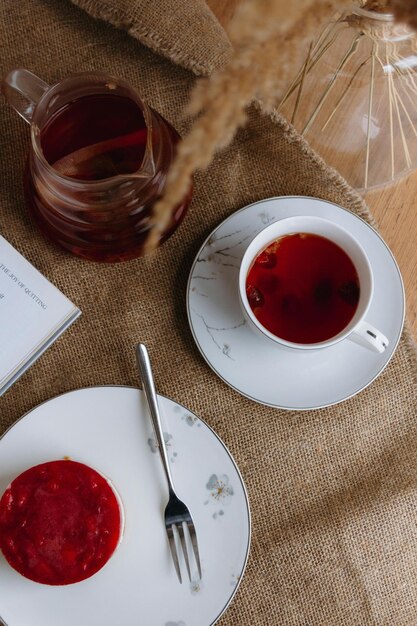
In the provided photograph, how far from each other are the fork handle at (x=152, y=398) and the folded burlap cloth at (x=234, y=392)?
22 millimetres

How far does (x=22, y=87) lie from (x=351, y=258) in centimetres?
41

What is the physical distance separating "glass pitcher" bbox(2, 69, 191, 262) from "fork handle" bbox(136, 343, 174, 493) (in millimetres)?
141

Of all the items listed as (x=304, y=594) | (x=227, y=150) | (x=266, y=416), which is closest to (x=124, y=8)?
(x=227, y=150)

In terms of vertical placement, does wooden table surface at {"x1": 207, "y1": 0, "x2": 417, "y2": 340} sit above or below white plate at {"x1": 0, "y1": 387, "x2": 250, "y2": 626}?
above

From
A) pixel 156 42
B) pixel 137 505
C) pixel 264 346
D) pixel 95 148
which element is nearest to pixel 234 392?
pixel 264 346

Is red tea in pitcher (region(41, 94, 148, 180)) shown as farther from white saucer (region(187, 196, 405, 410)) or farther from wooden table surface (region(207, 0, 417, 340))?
wooden table surface (region(207, 0, 417, 340))

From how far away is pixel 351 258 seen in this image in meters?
0.74

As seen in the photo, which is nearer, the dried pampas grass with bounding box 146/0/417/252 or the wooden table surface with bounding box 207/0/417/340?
the dried pampas grass with bounding box 146/0/417/252

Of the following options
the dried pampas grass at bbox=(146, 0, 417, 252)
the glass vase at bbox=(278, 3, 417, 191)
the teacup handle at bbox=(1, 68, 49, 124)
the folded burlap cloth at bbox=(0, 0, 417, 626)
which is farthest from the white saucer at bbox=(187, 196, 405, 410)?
the dried pampas grass at bbox=(146, 0, 417, 252)

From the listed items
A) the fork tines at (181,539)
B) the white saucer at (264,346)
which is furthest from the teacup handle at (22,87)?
the fork tines at (181,539)

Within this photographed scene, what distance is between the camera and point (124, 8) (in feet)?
2.66

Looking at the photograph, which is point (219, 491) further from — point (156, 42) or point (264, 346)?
point (156, 42)

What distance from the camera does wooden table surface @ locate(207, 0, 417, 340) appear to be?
894 mm

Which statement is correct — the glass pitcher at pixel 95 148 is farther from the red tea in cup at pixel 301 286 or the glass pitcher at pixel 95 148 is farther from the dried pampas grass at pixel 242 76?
the dried pampas grass at pixel 242 76
